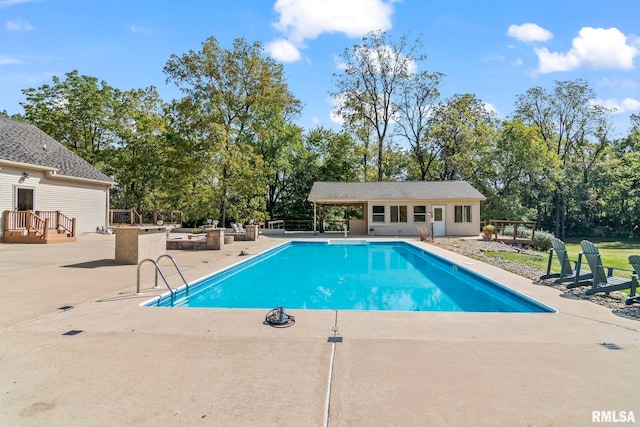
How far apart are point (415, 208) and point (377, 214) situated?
227 cm

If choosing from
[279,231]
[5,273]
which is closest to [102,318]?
[5,273]

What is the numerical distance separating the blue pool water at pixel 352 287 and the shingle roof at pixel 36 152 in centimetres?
1161

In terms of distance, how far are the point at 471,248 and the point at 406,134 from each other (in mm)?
19752

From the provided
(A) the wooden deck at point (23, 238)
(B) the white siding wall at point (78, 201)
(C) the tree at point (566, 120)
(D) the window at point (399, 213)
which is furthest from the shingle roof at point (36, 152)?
(C) the tree at point (566, 120)

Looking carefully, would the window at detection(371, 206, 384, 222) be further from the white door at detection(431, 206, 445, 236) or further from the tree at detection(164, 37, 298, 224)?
the tree at detection(164, 37, 298, 224)

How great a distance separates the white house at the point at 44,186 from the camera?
14.7 meters

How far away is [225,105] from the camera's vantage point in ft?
77.9

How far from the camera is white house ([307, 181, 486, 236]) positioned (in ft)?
69.6

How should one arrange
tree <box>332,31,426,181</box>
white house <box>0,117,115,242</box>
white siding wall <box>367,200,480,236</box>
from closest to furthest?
white house <box>0,117,115,242</box> → white siding wall <box>367,200,480,236</box> → tree <box>332,31,426,181</box>

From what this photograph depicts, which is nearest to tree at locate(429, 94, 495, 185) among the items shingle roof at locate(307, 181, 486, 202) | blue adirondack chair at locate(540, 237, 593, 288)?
shingle roof at locate(307, 181, 486, 202)

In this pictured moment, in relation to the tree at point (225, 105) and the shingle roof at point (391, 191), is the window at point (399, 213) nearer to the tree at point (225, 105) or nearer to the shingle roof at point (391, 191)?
the shingle roof at point (391, 191)

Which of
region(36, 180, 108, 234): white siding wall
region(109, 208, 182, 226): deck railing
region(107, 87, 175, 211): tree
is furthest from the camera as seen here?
region(107, 87, 175, 211): tree

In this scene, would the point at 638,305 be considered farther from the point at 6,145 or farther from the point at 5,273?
the point at 6,145

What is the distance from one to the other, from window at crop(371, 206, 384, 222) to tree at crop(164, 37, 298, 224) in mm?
7288
